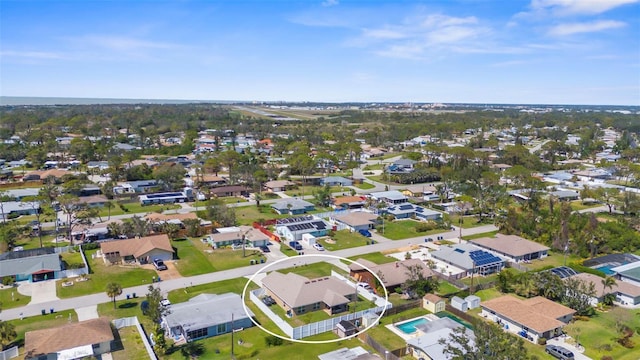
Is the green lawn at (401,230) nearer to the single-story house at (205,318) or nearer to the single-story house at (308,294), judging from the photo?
the single-story house at (308,294)

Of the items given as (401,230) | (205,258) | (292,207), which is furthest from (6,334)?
(401,230)

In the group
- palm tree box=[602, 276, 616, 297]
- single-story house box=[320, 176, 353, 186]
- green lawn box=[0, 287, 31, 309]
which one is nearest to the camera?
green lawn box=[0, 287, 31, 309]

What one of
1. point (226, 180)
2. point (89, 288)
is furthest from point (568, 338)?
point (226, 180)

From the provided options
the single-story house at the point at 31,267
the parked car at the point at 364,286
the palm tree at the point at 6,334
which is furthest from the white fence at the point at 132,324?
the parked car at the point at 364,286

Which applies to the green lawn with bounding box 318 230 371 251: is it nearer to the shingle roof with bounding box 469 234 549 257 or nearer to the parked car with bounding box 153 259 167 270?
the shingle roof with bounding box 469 234 549 257

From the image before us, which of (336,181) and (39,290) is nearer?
(39,290)

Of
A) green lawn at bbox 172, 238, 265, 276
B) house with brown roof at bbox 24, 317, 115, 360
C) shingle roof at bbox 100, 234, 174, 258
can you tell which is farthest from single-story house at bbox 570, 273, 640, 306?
shingle roof at bbox 100, 234, 174, 258

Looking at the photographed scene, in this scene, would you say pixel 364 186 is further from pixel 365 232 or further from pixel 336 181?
pixel 365 232
